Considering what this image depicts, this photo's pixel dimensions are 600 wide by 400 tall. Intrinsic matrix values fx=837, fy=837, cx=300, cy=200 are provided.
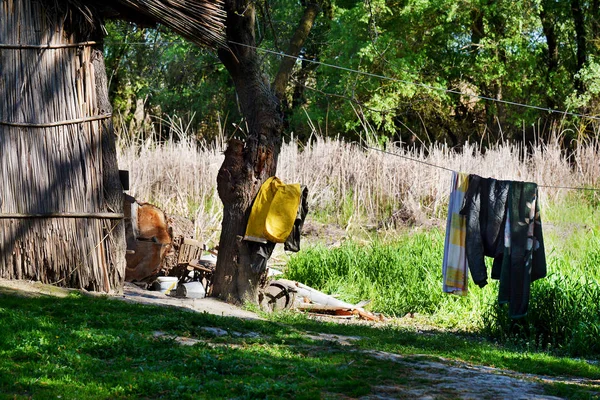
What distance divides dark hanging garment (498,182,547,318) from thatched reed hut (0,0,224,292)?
3213 millimetres

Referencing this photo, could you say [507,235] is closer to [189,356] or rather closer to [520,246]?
[520,246]

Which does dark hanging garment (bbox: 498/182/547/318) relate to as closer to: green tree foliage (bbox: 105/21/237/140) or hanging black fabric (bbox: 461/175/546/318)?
hanging black fabric (bbox: 461/175/546/318)

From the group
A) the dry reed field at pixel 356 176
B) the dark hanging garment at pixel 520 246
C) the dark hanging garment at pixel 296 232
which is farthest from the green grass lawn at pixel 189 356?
the dry reed field at pixel 356 176

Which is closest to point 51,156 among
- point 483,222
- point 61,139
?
point 61,139

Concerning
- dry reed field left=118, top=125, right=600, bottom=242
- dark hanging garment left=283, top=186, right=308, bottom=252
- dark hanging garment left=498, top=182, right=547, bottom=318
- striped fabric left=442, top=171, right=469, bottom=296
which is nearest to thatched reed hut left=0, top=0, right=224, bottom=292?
dark hanging garment left=283, top=186, right=308, bottom=252

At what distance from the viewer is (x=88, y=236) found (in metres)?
7.91

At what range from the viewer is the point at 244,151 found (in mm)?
8523

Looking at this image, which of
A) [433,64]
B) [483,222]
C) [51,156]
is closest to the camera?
[483,222]

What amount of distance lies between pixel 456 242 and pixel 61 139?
12.4 ft

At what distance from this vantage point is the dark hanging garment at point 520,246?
7.42 m

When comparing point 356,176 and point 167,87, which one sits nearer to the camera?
point 356,176

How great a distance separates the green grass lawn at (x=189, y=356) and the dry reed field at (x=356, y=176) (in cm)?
667

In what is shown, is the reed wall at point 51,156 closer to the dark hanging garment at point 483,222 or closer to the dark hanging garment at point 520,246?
the dark hanging garment at point 483,222

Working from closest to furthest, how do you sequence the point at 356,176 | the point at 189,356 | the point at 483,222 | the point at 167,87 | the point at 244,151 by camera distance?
1. the point at 189,356
2. the point at 483,222
3. the point at 244,151
4. the point at 356,176
5. the point at 167,87
